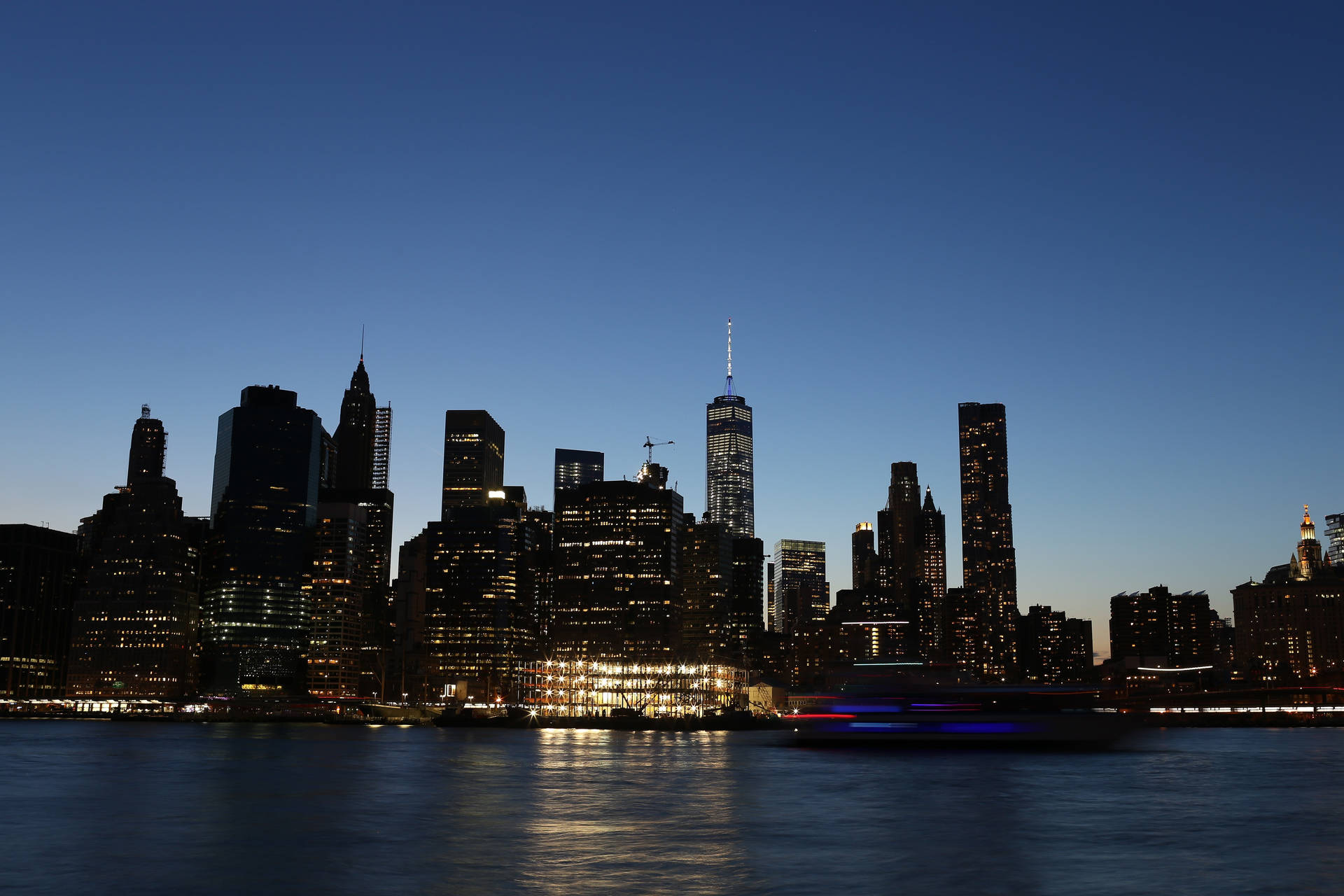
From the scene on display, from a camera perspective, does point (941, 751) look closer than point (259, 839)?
No

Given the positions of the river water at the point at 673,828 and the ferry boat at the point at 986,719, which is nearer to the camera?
the river water at the point at 673,828

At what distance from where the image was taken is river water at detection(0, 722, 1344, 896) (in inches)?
1284

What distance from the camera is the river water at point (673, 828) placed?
32.6 meters

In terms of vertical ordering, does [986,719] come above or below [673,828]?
below

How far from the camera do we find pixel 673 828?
149 ft

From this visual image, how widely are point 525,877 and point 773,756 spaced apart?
85003mm

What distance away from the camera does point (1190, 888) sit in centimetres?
3170

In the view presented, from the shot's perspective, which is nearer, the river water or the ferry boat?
the river water

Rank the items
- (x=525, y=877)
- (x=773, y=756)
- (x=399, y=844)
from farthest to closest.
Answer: (x=773, y=756) → (x=399, y=844) → (x=525, y=877)

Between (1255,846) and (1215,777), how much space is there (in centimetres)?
4423

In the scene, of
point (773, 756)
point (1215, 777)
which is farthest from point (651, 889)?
point (773, 756)

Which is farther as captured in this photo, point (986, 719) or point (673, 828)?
point (986, 719)

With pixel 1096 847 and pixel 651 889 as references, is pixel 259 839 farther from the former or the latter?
pixel 1096 847

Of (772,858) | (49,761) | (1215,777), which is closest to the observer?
(772,858)
